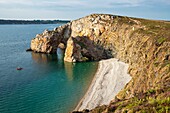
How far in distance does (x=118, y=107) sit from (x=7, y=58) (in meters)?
95.1

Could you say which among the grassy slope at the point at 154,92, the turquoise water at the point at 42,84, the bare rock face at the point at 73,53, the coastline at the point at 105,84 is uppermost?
the grassy slope at the point at 154,92

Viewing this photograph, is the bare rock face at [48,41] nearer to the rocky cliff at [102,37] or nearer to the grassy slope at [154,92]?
the rocky cliff at [102,37]

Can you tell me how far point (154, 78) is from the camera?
4194cm

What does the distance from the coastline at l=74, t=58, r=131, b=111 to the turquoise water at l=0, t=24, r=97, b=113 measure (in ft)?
A: 6.30

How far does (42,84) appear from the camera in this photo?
66.8 metres

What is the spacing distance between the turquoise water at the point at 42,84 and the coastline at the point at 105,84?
1921 mm

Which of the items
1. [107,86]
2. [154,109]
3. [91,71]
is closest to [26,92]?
[107,86]

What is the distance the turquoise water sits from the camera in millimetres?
51219

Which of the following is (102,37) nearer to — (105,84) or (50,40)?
(50,40)

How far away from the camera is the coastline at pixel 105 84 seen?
174 feet

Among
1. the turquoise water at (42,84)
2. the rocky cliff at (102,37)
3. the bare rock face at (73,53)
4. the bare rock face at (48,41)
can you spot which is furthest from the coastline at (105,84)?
the bare rock face at (48,41)

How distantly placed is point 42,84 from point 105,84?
17.3 metres

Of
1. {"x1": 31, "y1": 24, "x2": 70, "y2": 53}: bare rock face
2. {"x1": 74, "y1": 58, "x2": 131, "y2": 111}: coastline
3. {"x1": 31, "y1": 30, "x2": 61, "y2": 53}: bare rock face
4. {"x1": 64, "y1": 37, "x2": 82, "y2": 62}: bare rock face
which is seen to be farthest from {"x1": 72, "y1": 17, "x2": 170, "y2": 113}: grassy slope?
{"x1": 31, "y1": 24, "x2": 70, "y2": 53}: bare rock face

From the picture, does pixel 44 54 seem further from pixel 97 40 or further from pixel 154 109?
pixel 154 109
